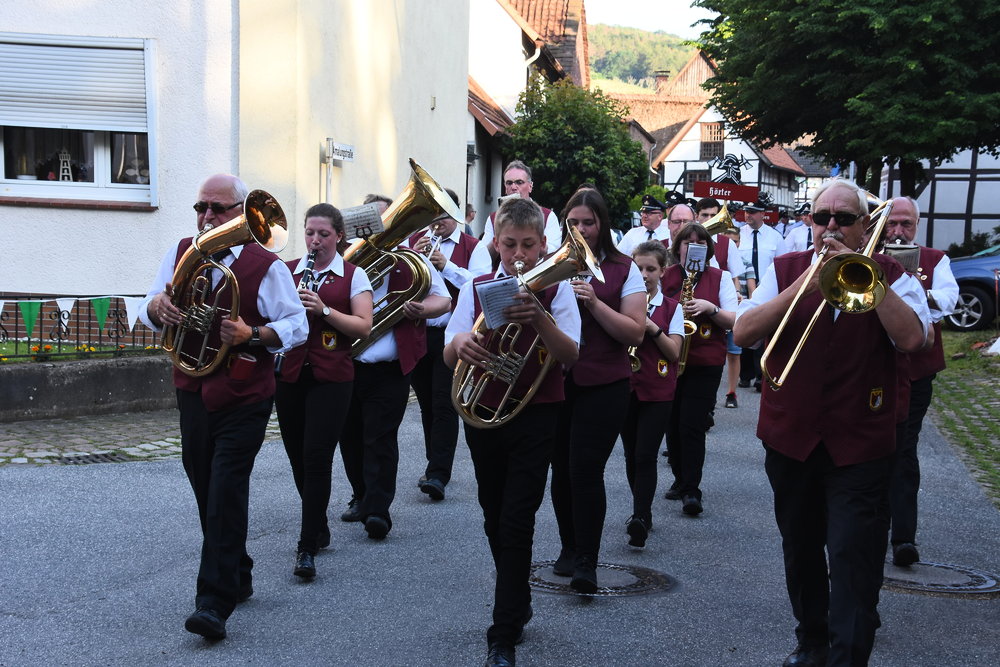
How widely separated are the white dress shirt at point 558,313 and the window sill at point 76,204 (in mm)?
8598

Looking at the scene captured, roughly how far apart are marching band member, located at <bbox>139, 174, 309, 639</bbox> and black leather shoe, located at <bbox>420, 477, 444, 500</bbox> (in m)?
2.69

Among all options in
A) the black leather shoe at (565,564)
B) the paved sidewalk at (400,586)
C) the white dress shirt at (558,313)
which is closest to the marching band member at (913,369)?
the paved sidewalk at (400,586)

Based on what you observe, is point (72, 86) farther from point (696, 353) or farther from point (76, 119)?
point (696, 353)

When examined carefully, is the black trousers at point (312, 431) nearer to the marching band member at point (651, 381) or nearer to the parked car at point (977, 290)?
the marching band member at point (651, 381)

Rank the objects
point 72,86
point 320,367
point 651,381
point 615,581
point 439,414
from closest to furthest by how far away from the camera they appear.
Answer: point 615,581, point 320,367, point 651,381, point 439,414, point 72,86

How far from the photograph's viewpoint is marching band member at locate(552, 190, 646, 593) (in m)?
5.80

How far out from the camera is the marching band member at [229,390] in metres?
5.18

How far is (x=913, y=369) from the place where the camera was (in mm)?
6379

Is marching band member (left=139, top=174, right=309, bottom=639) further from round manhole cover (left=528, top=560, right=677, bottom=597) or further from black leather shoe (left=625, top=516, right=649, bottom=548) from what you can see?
black leather shoe (left=625, top=516, right=649, bottom=548)

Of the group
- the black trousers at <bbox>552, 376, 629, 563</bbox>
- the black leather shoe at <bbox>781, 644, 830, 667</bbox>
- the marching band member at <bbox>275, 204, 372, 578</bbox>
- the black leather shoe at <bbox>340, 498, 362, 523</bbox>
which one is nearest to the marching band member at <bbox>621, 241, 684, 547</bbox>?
the black trousers at <bbox>552, 376, 629, 563</bbox>

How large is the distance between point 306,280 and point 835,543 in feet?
10.4

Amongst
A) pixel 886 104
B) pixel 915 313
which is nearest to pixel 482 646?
pixel 915 313

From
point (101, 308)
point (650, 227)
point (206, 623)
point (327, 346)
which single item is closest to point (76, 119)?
point (101, 308)

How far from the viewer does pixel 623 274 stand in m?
5.86
